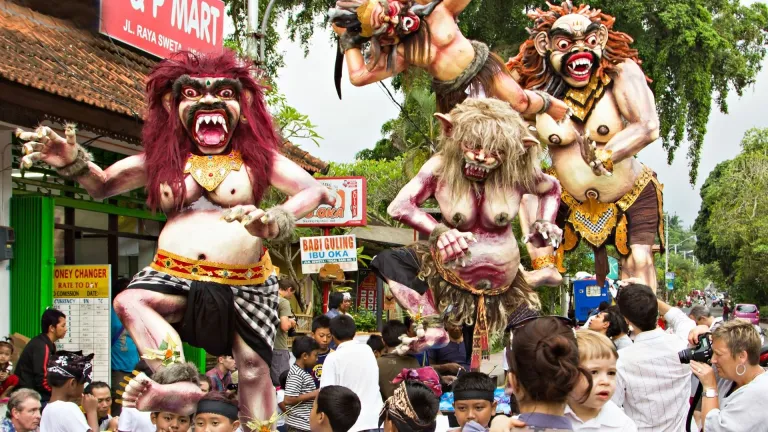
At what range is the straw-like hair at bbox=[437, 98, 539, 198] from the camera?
543cm

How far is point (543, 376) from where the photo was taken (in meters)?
2.72

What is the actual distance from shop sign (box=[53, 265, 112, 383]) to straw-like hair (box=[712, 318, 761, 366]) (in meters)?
5.36

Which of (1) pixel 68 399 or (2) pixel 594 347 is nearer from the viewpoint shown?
(2) pixel 594 347

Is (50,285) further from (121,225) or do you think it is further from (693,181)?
(693,181)

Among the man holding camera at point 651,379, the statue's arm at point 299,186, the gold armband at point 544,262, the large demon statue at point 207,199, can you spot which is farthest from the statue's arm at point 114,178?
the man holding camera at point 651,379

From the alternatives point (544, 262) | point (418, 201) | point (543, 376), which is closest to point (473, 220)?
point (418, 201)

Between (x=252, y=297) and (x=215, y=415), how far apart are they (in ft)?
4.43

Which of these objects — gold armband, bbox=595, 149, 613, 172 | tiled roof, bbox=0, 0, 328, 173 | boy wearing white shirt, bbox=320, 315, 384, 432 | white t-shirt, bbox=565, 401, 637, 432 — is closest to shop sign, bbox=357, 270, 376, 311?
tiled roof, bbox=0, 0, 328, 173

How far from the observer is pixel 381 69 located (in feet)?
20.0

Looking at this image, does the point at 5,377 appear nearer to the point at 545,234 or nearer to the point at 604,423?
the point at 545,234

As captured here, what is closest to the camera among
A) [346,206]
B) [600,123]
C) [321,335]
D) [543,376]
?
[543,376]

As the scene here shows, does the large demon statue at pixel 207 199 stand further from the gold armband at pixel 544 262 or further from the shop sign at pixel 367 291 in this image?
the shop sign at pixel 367 291

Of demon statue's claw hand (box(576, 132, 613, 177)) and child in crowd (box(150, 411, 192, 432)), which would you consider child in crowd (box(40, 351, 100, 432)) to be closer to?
child in crowd (box(150, 411, 192, 432))

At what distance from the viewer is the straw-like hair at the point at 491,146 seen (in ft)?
17.8
